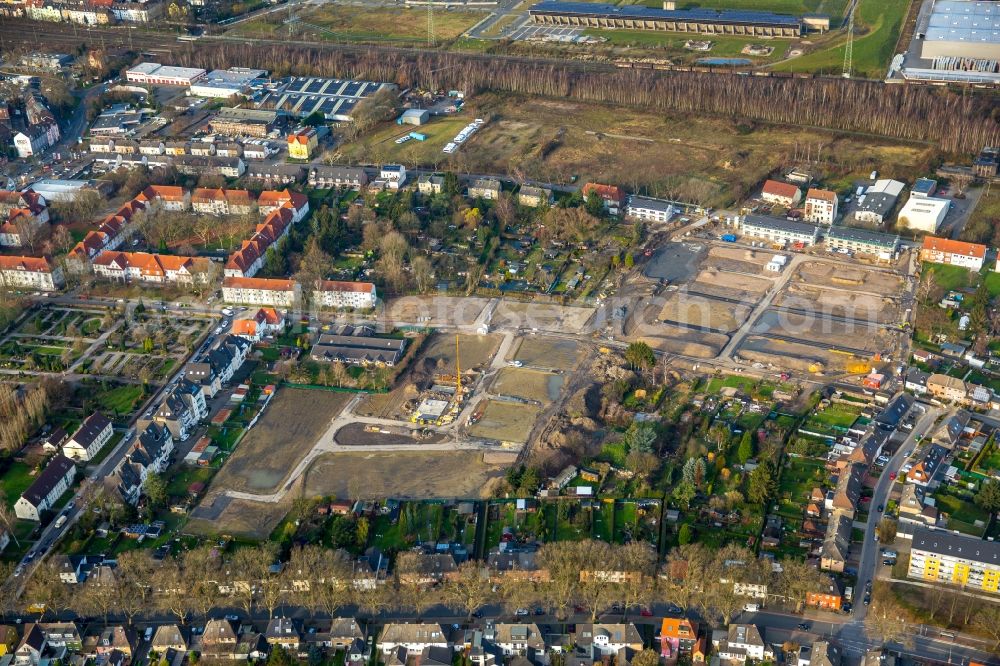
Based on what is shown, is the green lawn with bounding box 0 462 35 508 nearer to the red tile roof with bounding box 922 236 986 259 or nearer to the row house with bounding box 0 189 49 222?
the row house with bounding box 0 189 49 222

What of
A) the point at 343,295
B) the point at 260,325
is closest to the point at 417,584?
the point at 260,325

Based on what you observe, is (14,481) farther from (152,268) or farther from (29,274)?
(29,274)

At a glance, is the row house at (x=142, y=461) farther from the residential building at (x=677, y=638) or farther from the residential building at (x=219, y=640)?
the residential building at (x=677, y=638)

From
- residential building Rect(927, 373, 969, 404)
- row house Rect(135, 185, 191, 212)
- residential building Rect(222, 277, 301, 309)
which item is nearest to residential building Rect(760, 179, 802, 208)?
residential building Rect(927, 373, 969, 404)

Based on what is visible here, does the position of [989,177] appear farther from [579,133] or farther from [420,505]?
[420,505]

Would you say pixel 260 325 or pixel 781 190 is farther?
pixel 781 190

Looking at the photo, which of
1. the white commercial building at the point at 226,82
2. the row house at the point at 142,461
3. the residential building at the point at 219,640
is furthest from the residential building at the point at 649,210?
the residential building at the point at 219,640

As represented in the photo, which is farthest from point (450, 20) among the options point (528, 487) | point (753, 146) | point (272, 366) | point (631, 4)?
point (528, 487)

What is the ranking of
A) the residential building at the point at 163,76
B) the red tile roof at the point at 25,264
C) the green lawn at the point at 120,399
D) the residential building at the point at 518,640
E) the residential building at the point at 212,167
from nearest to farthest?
the residential building at the point at 518,640
the green lawn at the point at 120,399
the red tile roof at the point at 25,264
the residential building at the point at 212,167
the residential building at the point at 163,76
